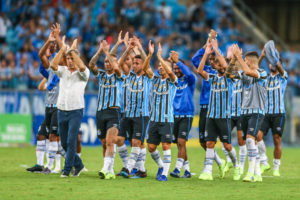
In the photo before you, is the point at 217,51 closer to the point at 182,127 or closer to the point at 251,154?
the point at 182,127

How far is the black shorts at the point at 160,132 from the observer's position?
12.9m

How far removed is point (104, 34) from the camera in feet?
93.8

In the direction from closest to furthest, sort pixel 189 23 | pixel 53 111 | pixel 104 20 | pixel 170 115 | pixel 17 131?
pixel 170 115, pixel 53 111, pixel 17 131, pixel 104 20, pixel 189 23

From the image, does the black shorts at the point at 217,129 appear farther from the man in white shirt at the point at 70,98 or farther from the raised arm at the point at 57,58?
the raised arm at the point at 57,58

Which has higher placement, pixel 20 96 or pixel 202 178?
pixel 20 96

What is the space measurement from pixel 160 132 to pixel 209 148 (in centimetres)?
111

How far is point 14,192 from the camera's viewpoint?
10.5m

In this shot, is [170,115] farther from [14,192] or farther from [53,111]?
[14,192]

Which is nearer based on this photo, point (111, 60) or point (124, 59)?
point (111, 60)

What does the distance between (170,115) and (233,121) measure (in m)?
2.39

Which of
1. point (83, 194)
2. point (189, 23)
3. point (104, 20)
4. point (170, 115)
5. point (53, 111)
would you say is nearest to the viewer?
point (83, 194)

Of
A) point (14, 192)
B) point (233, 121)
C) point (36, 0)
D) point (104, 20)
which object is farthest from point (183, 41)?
point (14, 192)

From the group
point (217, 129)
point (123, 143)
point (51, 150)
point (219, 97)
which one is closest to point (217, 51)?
point (219, 97)

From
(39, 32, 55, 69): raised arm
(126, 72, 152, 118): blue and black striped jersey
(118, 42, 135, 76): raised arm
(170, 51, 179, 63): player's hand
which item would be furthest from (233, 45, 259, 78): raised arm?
(39, 32, 55, 69): raised arm
